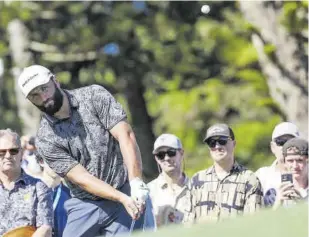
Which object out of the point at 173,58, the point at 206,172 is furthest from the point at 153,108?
the point at 206,172

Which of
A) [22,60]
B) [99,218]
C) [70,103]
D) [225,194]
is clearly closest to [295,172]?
[225,194]

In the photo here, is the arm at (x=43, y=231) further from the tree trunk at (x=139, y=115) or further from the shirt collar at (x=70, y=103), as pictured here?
the tree trunk at (x=139, y=115)

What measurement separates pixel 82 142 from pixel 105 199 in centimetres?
43

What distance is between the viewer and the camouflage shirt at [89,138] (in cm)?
739

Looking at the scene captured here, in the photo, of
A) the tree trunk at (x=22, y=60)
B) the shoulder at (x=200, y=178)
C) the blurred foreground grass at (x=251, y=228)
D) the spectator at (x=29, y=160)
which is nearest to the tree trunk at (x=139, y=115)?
the tree trunk at (x=22, y=60)

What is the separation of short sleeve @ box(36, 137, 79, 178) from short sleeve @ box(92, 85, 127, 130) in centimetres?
33

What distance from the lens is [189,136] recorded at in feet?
95.8

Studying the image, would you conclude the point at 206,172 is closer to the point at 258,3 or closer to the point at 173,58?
the point at 258,3

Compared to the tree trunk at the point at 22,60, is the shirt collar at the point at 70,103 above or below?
below

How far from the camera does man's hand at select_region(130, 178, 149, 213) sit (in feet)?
22.7

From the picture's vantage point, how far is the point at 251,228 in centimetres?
441

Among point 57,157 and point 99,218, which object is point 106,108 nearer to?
point 57,157

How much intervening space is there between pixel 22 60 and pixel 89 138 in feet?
64.6

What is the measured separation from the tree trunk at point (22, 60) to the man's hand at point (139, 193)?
1836 centimetres
